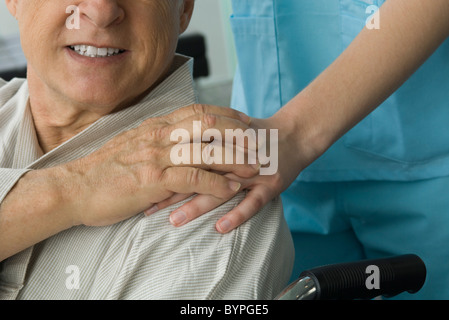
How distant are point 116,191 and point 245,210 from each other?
8.2 inches

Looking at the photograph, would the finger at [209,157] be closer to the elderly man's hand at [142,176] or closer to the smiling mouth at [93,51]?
the elderly man's hand at [142,176]

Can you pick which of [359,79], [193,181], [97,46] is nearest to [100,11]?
[97,46]

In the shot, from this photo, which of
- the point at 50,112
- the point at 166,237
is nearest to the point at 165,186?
the point at 166,237

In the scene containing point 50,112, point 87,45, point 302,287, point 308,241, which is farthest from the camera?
point 308,241

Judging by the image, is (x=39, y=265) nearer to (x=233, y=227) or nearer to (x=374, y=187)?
(x=233, y=227)

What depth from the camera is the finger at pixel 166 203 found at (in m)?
0.96

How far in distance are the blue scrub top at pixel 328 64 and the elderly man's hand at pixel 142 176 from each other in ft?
1.24

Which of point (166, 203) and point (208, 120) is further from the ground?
point (208, 120)

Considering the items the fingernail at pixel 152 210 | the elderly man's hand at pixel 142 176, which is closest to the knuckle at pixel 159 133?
the elderly man's hand at pixel 142 176

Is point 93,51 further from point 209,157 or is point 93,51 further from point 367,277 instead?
point 367,277

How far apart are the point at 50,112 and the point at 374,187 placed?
68cm

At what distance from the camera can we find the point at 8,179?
954mm

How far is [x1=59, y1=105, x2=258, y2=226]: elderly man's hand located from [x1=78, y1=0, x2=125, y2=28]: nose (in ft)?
0.62

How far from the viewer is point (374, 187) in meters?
1.28
